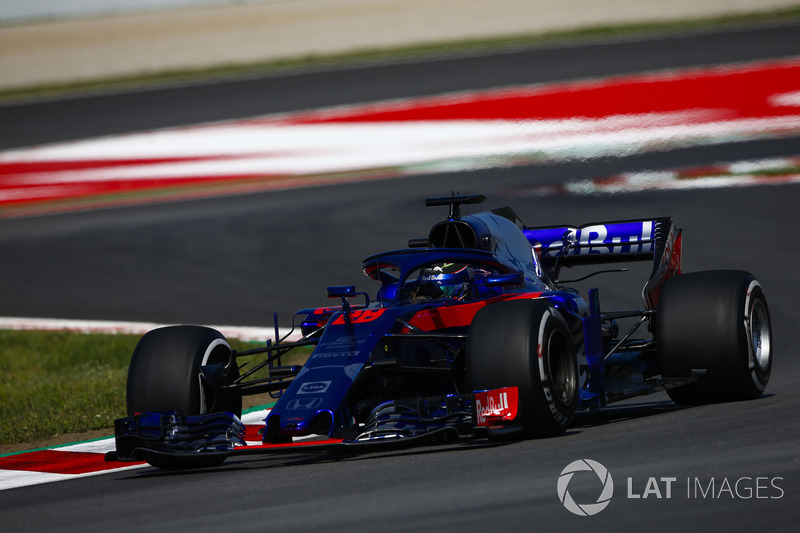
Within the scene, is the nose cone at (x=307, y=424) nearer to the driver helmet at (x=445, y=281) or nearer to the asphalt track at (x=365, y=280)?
the asphalt track at (x=365, y=280)

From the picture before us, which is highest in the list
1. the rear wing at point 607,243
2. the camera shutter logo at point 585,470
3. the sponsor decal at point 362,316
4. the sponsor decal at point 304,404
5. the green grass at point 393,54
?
the green grass at point 393,54

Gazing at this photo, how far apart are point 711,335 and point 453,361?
1824mm

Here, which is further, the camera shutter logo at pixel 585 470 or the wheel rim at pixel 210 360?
the wheel rim at pixel 210 360

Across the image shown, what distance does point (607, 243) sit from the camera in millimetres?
9898

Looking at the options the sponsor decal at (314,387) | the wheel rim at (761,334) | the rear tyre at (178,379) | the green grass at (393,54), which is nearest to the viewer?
the sponsor decal at (314,387)

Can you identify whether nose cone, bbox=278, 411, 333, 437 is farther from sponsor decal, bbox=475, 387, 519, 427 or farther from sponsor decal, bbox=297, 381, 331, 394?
sponsor decal, bbox=475, 387, 519, 427

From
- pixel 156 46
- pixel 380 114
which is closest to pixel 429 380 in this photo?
pixel 380 114

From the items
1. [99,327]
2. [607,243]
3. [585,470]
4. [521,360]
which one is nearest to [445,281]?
[521,360]

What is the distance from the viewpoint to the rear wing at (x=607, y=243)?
32.0 feet

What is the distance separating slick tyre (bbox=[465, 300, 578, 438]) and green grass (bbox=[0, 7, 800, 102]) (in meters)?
20.8

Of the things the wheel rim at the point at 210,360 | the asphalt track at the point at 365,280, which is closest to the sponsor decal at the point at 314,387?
the asphalt track at the point at 365,280

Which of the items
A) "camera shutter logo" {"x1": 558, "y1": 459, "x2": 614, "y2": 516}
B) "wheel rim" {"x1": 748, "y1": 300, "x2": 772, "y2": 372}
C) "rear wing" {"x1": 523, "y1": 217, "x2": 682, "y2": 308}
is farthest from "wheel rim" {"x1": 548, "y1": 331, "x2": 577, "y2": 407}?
"rear wing" {"x1": 523, "y1": 217, "x2": 682, "y2": 308}

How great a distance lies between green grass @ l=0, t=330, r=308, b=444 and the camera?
10.0 m

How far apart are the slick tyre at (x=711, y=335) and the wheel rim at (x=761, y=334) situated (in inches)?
7.1
